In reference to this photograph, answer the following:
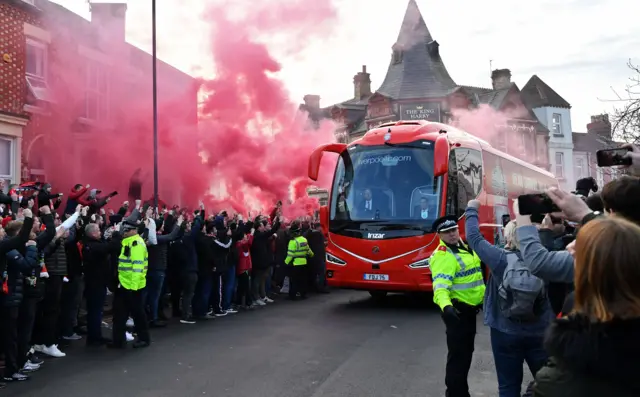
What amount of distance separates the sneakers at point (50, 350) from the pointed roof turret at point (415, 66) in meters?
29.3

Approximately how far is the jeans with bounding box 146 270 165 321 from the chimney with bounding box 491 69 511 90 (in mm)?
33856

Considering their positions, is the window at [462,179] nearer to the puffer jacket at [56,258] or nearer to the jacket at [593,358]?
the puffer jacket at [56,258]

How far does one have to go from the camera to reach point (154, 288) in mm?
9484

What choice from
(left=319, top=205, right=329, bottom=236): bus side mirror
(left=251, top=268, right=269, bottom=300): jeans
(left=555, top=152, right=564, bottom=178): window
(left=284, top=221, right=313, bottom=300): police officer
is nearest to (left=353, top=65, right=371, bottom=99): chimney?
(left=555, top=152, right=564, bottom=178): window

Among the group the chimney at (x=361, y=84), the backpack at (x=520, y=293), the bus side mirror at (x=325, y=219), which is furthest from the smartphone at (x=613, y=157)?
the chimney at (x=361, y=84)

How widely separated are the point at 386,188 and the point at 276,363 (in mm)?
5052

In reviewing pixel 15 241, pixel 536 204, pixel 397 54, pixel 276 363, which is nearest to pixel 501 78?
pixel 397 54

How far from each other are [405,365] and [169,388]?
104 inches

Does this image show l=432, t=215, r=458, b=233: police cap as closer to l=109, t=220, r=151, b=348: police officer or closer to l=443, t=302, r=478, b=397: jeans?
l=443, t=302, r=478, b=397: jeans

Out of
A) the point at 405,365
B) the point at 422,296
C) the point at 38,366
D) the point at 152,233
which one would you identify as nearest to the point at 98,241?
the point at 152,233

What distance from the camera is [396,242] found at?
10242mm

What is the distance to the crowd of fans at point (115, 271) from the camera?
650 centimetres

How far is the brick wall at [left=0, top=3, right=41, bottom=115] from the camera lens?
13617 millimetres

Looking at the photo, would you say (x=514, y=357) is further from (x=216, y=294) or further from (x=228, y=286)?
(x=228, y=286)
